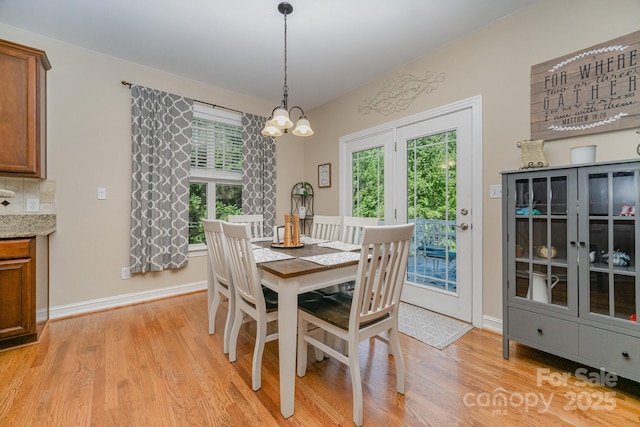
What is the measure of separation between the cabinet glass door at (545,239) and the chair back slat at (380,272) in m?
0.99

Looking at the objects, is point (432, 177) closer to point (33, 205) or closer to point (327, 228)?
point (327, 228)

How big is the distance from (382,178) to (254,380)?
96.8 inches

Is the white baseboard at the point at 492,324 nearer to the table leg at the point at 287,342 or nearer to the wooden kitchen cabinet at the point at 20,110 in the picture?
the table leg at the point at 287,342

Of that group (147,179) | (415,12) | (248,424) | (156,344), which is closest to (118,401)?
(156,344)

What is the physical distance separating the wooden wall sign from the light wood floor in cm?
161

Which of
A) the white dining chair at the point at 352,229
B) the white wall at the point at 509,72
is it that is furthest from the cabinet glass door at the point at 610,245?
the white dining chair at the point at 352,229

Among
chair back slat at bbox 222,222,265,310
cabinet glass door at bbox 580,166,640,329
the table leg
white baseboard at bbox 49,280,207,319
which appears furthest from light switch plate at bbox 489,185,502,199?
white baseboard at bbox 49,280,207,319

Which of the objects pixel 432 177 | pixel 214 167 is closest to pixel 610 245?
pixel 432 177

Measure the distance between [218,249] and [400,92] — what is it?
250 centimetres

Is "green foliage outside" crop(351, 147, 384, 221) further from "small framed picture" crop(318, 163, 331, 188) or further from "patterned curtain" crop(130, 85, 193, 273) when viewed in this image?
"patterned curtain" crop(130, 85, 193, 273)

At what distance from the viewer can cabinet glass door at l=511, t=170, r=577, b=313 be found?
168 centimetres

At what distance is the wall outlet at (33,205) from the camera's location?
2465 millimetres

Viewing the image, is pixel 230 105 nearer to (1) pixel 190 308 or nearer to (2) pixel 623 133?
(1) pixel 190 308

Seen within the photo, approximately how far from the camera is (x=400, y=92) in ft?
9.87
